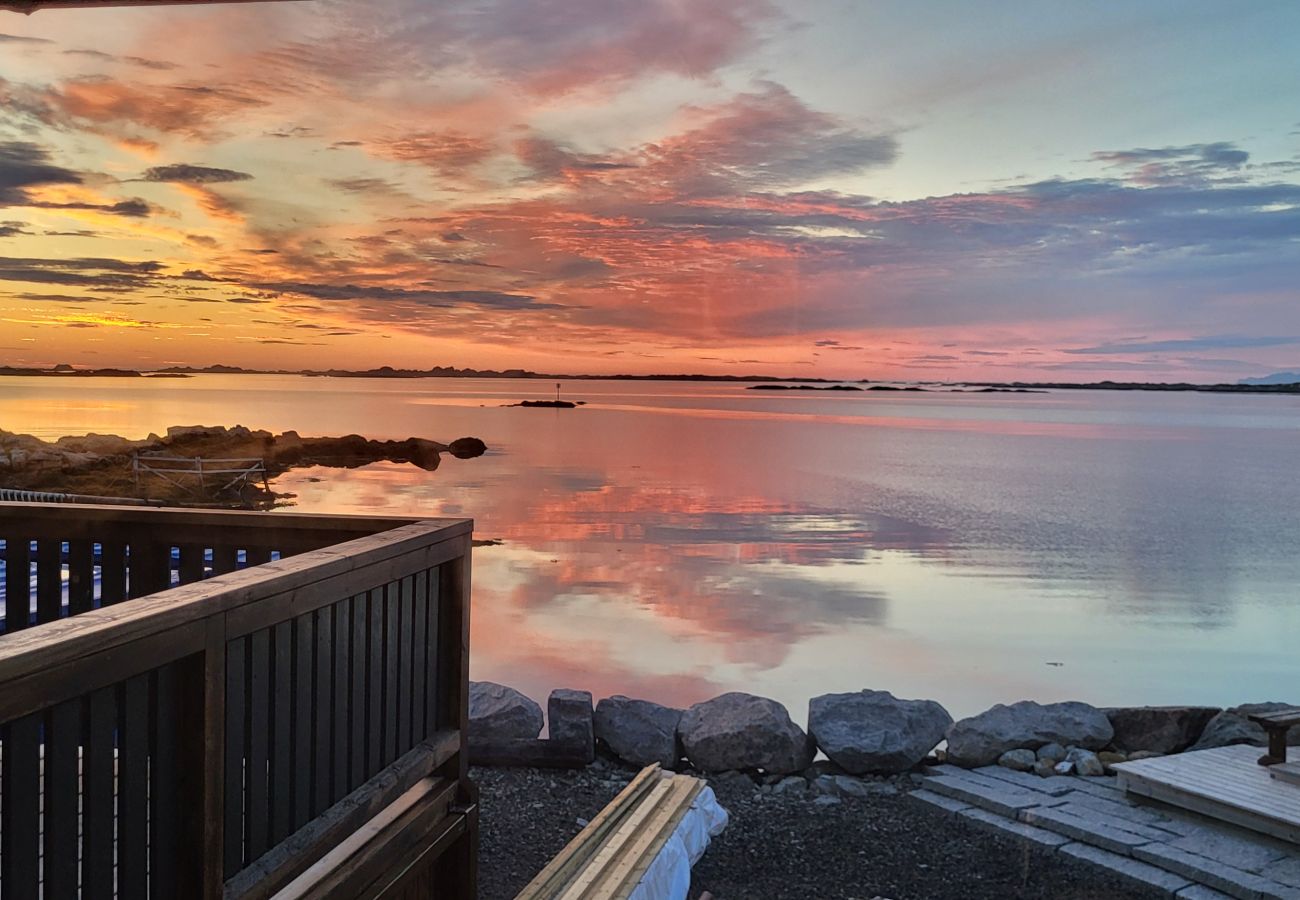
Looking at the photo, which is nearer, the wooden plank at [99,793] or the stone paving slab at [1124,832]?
the wooden plank at [99,793]

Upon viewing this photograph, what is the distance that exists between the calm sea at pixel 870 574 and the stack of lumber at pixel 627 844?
5.36 meters

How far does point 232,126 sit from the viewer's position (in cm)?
2070

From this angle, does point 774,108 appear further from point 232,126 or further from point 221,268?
point 221,268

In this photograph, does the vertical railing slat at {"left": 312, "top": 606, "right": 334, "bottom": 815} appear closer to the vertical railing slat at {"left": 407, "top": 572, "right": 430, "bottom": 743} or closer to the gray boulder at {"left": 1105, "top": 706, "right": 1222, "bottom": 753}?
the vertical railing slat at {"left": 407, "top": 572, "right": 430, "bottom": 743}

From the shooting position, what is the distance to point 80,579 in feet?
13.7

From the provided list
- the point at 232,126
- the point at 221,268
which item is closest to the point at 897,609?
the point at 232,126

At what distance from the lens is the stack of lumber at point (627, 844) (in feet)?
16.5

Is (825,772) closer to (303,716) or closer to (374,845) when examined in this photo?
(374,845)

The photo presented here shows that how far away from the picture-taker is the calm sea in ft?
44.9

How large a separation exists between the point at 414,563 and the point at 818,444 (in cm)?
6414

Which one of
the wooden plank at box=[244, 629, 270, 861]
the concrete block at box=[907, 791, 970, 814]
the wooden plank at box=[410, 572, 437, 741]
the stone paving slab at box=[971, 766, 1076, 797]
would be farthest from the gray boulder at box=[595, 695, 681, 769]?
the wooden plank at box=[244, 629, 270, 861]

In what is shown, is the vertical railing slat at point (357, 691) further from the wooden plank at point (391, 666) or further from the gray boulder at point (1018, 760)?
the gray boulder at point (1018, 760)

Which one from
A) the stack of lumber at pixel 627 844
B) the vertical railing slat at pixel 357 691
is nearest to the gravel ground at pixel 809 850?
the stack of lumber at pixel 627 844

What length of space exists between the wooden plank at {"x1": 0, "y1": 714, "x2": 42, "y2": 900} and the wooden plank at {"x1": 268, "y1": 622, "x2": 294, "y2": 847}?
2.74 feet
